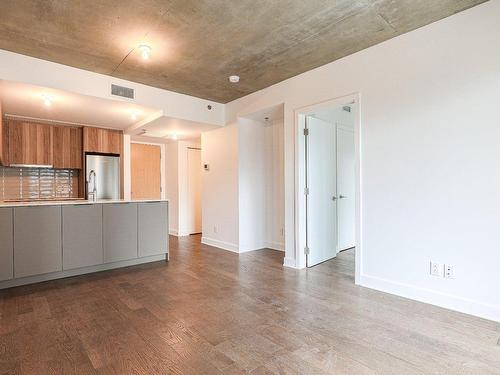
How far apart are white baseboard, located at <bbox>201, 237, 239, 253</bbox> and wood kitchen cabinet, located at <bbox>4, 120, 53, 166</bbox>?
3.28 m

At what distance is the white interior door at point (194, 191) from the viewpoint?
278 inches

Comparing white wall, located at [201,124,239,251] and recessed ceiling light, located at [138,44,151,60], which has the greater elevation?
recessed ceiling light, located at [138,44,151,60]

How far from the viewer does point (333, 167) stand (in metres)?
4.52

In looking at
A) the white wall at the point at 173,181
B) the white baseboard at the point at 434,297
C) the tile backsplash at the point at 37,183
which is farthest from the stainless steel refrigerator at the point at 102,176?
the white baseboard at the point at 434,297

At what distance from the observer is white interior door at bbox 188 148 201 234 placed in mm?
7066

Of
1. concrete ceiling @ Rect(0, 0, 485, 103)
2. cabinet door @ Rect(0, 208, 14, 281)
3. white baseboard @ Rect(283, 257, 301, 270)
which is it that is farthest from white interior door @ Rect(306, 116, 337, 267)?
cabinet door @ Rect(0, 208, 14, 281)

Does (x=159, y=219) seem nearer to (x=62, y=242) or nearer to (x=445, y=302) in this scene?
(x=62, y=242)

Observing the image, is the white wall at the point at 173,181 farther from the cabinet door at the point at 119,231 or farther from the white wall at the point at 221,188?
the cabinet door at the point at 119,231

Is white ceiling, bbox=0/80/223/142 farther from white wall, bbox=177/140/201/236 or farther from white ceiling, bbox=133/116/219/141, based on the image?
white wall, bbox=177/140/201/236

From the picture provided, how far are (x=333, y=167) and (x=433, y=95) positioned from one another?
1.94 metres

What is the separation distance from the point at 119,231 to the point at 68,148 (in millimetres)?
2555

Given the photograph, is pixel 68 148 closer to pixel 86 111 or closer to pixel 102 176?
pixel 102 176

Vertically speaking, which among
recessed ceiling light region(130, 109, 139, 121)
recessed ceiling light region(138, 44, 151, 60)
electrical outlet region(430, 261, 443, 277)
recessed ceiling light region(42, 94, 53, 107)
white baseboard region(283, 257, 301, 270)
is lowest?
white baseboard region(283, 257, 301, 270)

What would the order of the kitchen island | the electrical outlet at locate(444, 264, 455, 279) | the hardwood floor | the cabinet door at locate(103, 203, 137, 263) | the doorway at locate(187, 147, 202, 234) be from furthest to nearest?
the doorway at locate(187, 147, 202, 234), the cabinet door at locate(103, 203, 137, 263), the kitchen island, the electrical outlet at locate(444, 264, 455, 279), the hardwood floor
